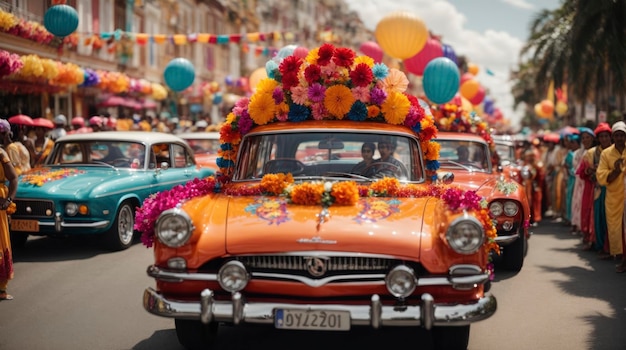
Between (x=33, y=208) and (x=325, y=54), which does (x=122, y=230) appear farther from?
(x=325, y=54)

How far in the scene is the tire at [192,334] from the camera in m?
5.13

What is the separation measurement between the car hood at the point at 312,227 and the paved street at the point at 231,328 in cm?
105

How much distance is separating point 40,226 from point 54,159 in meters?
1.65

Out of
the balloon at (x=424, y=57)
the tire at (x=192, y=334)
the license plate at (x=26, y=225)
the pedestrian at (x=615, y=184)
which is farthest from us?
the balloon at (x=424, y=57)

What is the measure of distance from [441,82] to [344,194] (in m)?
9.94

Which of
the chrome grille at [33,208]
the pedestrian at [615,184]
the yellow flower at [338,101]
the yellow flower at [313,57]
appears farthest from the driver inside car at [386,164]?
the chrome grille at [33,208]

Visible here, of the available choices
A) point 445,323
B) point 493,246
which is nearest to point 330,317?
point 445,323

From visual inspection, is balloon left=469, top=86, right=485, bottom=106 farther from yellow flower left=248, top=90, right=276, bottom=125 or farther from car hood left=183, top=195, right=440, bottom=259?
car hood left=183, top=195, right=440, bottom=259

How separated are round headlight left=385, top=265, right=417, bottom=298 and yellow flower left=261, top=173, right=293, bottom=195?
4.72ft

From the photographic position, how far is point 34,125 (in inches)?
564

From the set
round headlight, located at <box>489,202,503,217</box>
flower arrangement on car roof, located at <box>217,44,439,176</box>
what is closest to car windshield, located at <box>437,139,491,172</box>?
round headlight, located at <box>489,202,503,217</box>

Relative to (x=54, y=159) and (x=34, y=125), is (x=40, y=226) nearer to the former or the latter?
(x=54, y=159)

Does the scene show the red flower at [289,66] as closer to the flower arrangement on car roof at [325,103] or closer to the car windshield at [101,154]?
the flower arrangement on car roof at [325,103]

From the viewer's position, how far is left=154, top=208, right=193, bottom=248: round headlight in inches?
188
